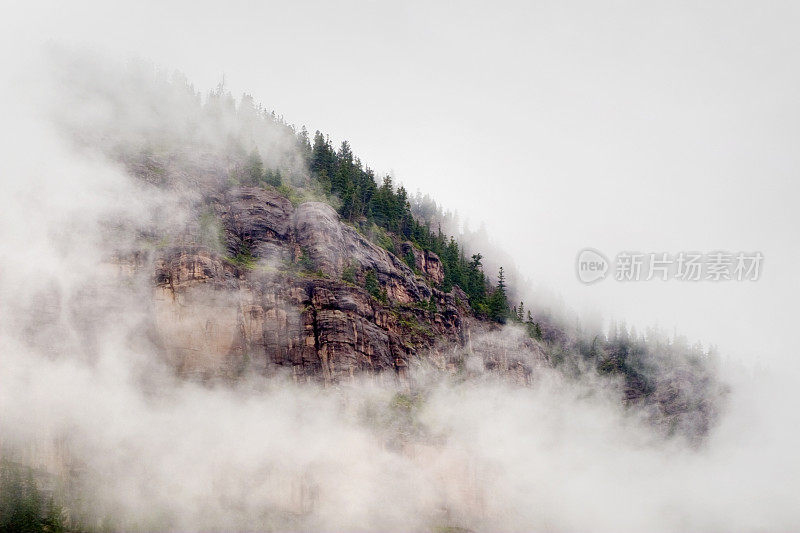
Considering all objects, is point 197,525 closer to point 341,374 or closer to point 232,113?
point 341,374

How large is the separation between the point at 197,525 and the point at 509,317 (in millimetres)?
93596

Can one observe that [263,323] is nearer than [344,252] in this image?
Yes

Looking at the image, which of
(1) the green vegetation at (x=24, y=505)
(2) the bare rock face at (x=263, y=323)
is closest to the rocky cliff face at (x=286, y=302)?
(2) the bare rock face at (x=263, y=323)

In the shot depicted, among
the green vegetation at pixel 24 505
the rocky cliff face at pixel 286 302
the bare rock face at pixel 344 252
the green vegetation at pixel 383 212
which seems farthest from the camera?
the green vegetation at pixel 383 212

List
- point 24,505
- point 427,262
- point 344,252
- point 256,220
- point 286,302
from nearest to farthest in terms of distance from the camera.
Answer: point 24,505, point 286,302, point 256,220, point 344,252, point 427,262

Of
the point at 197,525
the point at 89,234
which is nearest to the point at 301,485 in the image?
the point at 197,525

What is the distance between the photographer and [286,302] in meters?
127

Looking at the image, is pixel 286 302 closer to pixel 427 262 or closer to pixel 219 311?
pixel 219 311

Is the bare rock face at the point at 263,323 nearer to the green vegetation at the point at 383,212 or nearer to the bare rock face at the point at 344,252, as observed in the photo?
the bare rock face at the point at 344,252

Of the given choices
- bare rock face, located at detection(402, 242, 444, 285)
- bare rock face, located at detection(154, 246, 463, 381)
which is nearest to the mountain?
bare rock face, located at detection(154, 246, 463, 381)

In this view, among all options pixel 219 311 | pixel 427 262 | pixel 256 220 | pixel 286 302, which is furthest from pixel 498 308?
pixel 219 311

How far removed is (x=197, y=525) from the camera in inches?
4264

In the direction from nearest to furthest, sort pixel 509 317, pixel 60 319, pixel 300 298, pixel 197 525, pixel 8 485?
pixel 8 485 → pixel 197 525 → pixel 60 319 → pixel 300 298 → pixel 509 317

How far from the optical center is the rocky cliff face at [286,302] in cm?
11875
